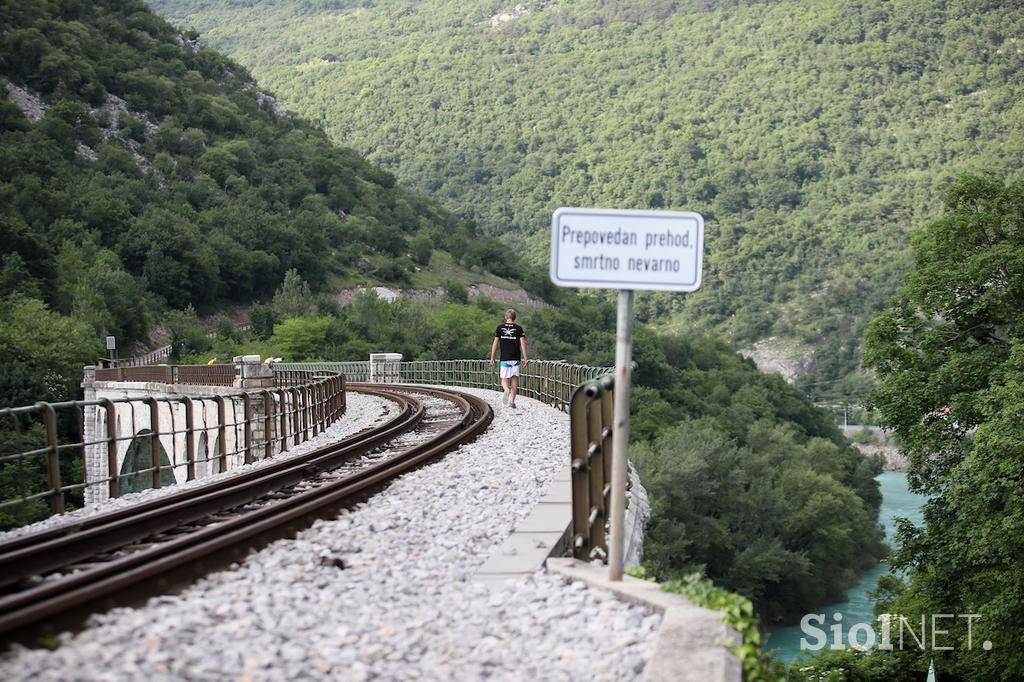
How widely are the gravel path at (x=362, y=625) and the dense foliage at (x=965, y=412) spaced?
17.2m

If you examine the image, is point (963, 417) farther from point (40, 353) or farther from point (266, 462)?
point (40, 353)

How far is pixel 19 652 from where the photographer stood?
15.4ft

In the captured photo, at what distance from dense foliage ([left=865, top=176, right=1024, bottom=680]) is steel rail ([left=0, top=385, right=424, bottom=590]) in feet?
46.9

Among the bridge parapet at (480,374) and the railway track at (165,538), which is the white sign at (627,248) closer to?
the railway track at (165,538)

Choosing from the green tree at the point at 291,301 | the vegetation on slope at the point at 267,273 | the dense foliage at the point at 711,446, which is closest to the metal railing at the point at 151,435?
the vegetation on slope at the point at 267,273

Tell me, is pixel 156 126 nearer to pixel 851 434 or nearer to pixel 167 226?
pixel 167 226

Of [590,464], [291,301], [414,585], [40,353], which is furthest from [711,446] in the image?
[414,585]

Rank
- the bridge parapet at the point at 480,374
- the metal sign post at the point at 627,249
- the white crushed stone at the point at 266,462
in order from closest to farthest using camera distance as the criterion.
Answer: the metal sign post at the point at 627,249
the white crushed stone at the point at 266,462
the bridge parapet at the point at 480,374

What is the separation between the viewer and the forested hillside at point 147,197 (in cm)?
7606

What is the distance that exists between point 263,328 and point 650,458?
125ft

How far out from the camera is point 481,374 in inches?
1615

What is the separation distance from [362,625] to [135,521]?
12.4 ft

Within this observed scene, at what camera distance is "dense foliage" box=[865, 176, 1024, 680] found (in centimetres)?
2211

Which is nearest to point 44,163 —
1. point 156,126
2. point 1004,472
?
point 156,126
